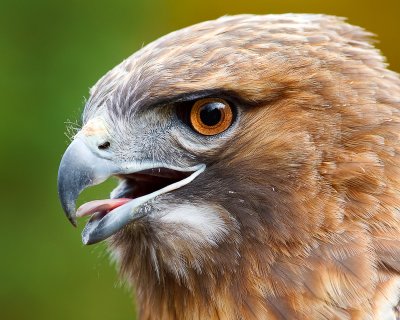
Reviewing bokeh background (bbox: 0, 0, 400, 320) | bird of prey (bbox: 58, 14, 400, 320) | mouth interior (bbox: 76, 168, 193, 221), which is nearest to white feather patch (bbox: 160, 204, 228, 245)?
bird of prey (bbox: 58, 14, 400, 320)

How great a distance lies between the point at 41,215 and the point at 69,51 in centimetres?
136

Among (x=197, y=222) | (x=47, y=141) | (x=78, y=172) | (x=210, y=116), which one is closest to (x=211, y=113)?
(x=210, y=116)

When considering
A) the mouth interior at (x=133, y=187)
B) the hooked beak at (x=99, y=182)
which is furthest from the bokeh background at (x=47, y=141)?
the hooked beak at (x=99, y=182)

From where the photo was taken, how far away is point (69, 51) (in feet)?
21.2

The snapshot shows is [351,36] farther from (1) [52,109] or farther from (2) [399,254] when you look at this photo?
(1) [52,109]

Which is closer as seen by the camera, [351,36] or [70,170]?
[70,170]

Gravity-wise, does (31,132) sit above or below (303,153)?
below

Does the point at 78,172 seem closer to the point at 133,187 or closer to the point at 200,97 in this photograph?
the point at 133,187

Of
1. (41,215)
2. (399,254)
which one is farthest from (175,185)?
(41,215)

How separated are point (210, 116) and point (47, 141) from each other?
3.72 m

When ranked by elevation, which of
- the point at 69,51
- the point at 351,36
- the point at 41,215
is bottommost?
the point at 41,215

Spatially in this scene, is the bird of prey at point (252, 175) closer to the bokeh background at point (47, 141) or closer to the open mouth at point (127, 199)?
the open mouth at point (127, 199)

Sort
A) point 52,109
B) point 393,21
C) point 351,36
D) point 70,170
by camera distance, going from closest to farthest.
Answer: point 70,170 → point 351,36 → point 52,109 → point 393,21

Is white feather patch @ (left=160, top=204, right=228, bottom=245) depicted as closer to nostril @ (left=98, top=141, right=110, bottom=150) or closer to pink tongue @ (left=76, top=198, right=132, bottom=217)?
pink tongue @ (left=76, top=198, right=132, bottom=217)
